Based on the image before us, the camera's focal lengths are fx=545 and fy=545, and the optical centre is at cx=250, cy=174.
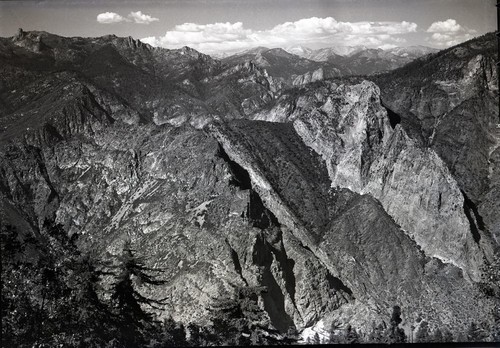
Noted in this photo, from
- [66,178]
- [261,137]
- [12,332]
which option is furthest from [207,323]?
[261,137]

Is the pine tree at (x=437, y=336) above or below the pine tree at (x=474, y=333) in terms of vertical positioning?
below

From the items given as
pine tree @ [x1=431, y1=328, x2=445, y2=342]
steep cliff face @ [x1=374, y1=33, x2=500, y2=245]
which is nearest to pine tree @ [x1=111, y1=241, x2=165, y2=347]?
pine tree @ [x1=431, y1=328, x2=445, y2=342]

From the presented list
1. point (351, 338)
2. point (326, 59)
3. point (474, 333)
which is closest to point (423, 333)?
point (474, 333)

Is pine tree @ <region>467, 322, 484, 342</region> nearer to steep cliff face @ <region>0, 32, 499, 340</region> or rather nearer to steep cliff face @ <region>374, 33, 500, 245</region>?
steep cliff face @ <region>0, 32, 499, 340</region>

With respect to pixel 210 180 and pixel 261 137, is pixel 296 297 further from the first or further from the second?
pixel 261 137

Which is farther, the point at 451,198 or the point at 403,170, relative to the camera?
the point at 403,170

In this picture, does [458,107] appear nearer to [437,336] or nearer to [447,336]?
[437,336]

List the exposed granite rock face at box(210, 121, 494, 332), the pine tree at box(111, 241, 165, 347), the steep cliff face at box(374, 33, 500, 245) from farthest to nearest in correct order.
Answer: the steep cliff face at box(374, 33, 500, 245) < the exposed granite rock face at box(210, 121, 494, 332) < the pine tree at box(111, 241, 165, 347)

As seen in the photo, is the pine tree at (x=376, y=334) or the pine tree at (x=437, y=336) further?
the pine tree at (x=437, y=336)

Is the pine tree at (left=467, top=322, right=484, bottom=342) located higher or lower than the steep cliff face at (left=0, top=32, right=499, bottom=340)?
lower

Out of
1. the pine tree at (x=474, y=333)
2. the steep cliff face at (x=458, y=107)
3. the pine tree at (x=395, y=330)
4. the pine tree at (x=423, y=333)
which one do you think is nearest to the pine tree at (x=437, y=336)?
the pine tree at (x=423, y=333)

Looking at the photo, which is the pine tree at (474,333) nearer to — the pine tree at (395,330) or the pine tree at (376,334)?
the pine tree at (395,330)
